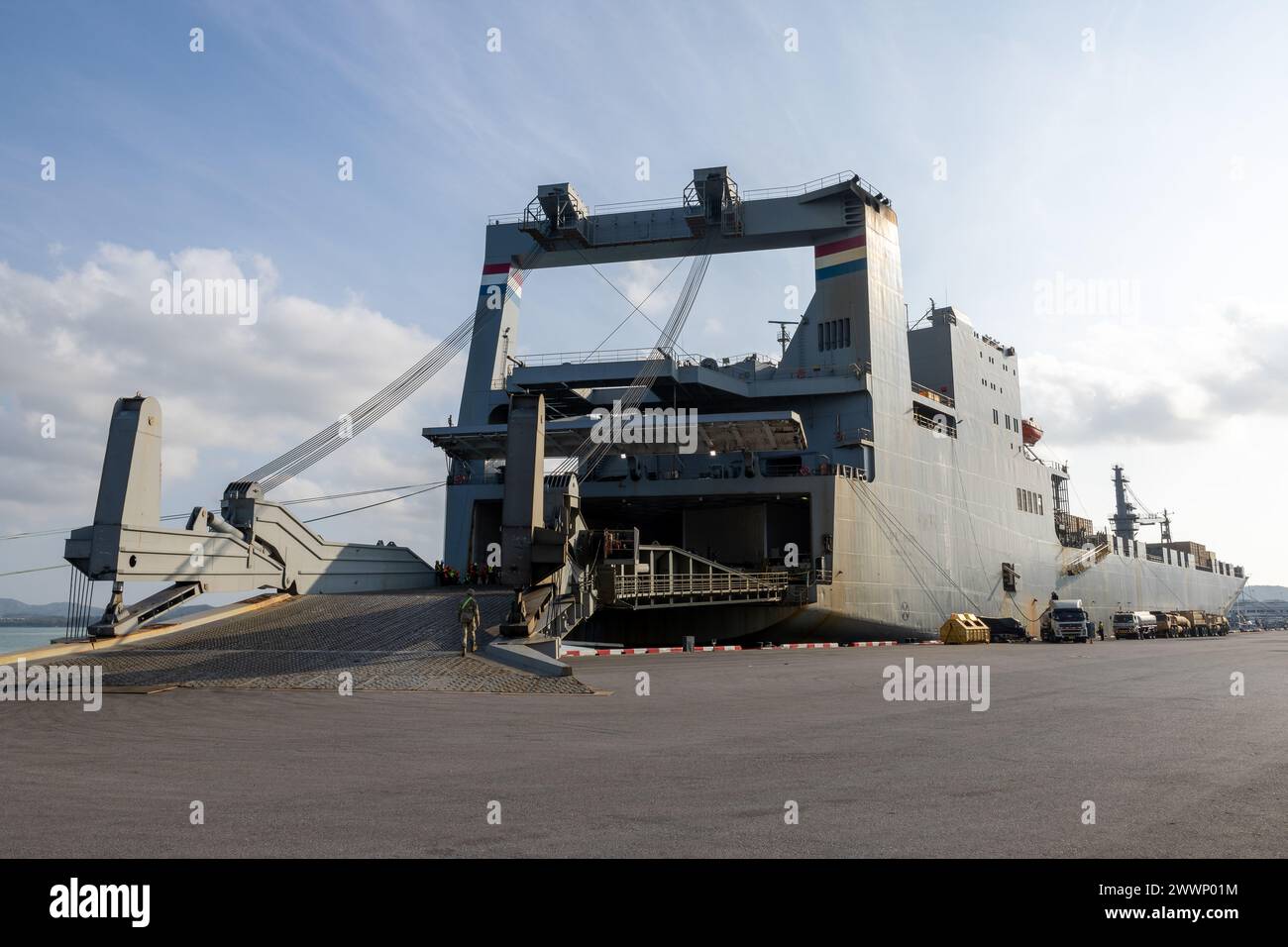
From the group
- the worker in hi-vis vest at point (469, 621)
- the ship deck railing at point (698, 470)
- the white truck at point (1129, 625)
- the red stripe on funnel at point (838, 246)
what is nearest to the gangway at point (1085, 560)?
the white truck at point (1129, 625)

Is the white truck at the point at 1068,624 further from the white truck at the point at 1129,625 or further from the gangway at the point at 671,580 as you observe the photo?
the gangway at the point at 671,580

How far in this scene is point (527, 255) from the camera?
39.3 meters

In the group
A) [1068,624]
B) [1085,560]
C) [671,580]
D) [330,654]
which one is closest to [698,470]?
[671,580]

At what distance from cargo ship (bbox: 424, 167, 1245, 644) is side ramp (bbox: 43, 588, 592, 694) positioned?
302 inches

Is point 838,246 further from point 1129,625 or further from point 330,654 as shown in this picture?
point 1129,625

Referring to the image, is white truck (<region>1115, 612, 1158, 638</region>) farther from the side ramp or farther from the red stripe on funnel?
the side ramp

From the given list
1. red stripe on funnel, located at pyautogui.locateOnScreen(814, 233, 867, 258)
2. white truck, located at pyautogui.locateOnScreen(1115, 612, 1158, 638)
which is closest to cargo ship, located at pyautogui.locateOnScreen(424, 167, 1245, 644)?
red stripe on funnel, located at pyautogui.locateOnScreen(814, 233, 867, 258)

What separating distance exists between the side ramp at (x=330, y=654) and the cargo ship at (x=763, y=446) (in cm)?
768

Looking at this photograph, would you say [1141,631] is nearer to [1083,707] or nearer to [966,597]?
[966,597]

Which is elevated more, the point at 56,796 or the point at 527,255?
the point at 527,255

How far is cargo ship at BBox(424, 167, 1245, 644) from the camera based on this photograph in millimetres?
32969
